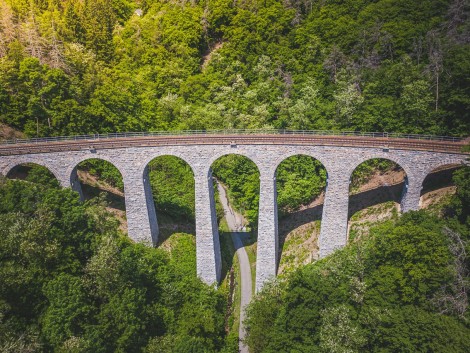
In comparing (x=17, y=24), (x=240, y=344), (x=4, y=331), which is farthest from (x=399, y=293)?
(x=17, y=24)

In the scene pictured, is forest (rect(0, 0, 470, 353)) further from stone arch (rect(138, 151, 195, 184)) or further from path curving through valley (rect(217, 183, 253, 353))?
stone arch (rect(138, 151, 195, 184))

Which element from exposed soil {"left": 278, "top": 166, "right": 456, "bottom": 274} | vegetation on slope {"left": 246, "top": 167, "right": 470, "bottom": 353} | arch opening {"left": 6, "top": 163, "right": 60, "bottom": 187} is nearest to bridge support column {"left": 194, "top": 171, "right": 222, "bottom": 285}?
exposed soil {"left": 278, "top": 166, "right": 456, "bottom": 274}

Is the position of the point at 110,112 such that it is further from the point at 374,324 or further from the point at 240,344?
the point at 374,324

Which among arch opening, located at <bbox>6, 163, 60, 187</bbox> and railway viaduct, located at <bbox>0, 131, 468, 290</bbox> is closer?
railway viaduct, located at <bbox>0, 131, 468, 290</bbox>

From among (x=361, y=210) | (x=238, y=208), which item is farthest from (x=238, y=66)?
(x=361, y=210)

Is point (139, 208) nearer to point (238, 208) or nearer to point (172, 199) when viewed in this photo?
point (172, 199)

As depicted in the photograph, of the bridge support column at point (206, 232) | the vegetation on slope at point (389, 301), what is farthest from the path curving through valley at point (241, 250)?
the vegetation on slope at point (389, 301)
